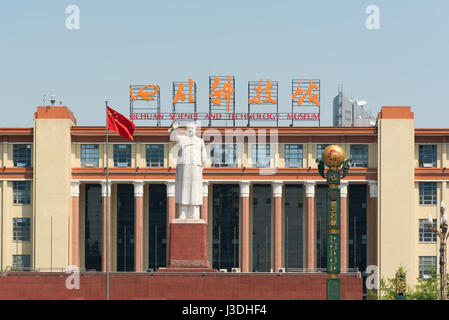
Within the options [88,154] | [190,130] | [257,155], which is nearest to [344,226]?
[257,155]

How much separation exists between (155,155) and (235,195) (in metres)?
9.18

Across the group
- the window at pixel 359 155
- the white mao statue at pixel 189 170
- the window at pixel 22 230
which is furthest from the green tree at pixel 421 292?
the window at pixel 22 230

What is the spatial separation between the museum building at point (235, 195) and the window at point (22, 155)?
96 mm

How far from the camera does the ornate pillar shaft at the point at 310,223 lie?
90.1 meters

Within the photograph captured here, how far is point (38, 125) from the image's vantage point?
89688 millimetres

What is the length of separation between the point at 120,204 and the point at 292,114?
63.3 feet

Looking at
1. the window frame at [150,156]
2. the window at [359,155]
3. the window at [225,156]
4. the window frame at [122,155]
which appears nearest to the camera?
the window at [359,155]

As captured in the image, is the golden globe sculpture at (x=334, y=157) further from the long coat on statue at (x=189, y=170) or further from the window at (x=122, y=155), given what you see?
the window at (x=122, y=155)

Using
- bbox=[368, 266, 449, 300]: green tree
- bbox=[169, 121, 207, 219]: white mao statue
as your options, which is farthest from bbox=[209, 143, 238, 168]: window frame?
bbox=[169, 121, 207, 219]: white mao statue

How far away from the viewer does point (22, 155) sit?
302ft

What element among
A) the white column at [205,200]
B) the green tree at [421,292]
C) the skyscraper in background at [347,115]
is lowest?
the green tree at [421,292]
